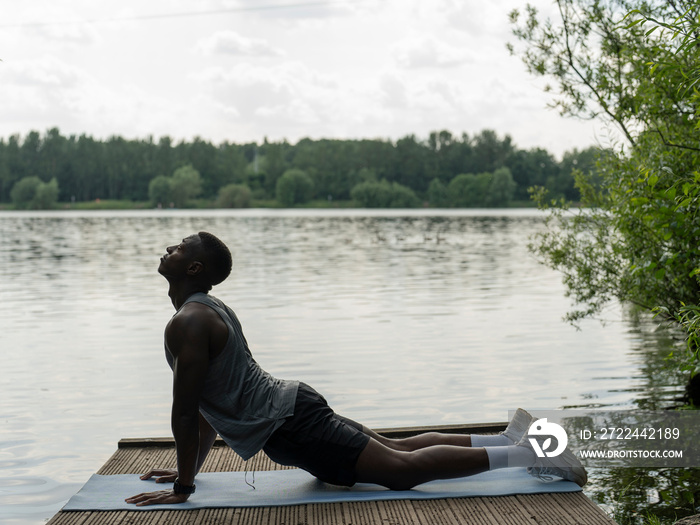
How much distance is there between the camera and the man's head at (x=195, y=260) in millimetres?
5230

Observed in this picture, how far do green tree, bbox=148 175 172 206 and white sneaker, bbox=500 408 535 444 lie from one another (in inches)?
6067

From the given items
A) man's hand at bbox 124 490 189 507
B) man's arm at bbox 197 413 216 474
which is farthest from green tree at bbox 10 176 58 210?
man's hand at bbox 124 490 189 507

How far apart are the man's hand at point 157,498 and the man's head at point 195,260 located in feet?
4.16

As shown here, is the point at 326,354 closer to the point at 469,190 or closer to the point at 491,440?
the point at 491,440

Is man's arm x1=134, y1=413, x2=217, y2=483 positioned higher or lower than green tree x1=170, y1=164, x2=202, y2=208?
lower

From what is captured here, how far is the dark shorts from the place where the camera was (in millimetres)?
5152

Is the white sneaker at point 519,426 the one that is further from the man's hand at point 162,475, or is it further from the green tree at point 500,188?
the green tree at point 500,188

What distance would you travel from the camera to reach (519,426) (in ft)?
18.8

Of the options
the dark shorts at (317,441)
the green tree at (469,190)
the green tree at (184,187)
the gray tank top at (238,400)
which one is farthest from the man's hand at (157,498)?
the green tree at (184,187)

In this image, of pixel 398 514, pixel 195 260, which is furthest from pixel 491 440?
pixel 195 260

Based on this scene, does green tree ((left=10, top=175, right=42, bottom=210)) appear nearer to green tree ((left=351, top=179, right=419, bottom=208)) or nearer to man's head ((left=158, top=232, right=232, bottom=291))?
green tree ((left=351, top=179, right=419, bottom=208))

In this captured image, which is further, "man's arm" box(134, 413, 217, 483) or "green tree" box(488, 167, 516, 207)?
"green tree" box(488, 167, 516, 207)

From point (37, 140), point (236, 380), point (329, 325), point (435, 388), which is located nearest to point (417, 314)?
point (329, 325)

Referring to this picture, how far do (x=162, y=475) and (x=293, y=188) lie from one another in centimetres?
15158
